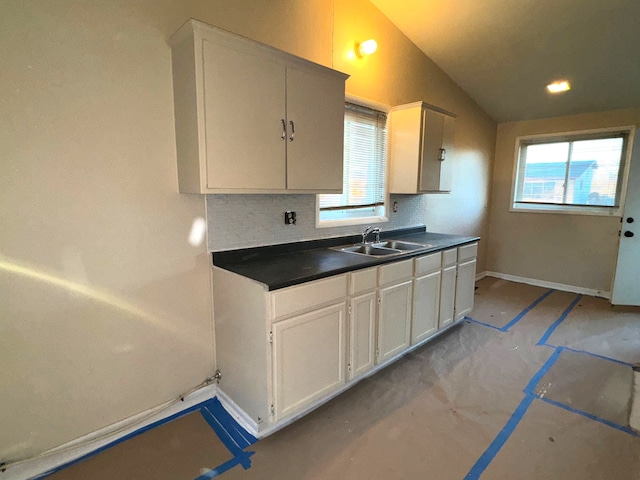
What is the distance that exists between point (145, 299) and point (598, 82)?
15.5 ft

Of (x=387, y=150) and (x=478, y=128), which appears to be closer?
(x=387, y=150)

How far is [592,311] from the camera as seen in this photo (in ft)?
12.6

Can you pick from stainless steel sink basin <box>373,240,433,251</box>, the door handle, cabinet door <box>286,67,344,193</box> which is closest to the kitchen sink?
stainless steel sink basin <box>373,240,433,251</box>

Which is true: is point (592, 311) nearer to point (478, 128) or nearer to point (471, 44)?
point (478, 128)

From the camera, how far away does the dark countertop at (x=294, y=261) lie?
74.1 inches

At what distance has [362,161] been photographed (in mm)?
3141

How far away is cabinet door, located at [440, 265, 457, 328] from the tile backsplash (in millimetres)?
1022

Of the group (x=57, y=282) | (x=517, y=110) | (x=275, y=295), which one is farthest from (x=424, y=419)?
(x=517, y=110)

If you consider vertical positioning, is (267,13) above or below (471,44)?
below

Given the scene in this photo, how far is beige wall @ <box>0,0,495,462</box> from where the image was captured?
1522mm

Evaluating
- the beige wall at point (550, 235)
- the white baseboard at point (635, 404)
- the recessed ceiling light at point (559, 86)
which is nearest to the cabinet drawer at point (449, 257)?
the white baseboard at point (635, 404)

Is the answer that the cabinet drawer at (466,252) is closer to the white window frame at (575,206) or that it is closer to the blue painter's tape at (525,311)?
the blue painter's tape at (525,311)

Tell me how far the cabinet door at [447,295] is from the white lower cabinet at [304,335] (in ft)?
1.49

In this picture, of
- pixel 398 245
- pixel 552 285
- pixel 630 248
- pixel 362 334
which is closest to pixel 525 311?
pixel 552 285
